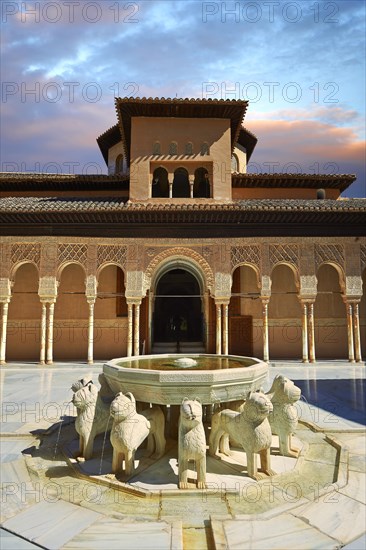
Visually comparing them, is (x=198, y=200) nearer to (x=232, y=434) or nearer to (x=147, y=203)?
(x=147, y=203)

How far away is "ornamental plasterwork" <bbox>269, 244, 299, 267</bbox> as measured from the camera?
13.8 metres

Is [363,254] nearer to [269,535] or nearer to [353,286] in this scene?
[353,286]

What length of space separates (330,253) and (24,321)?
12189 millimetres

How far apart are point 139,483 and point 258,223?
37.4 feet

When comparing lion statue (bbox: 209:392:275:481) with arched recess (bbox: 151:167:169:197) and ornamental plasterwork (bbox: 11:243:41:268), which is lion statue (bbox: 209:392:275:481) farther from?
arched recess (bbox: 151:167:169:197)

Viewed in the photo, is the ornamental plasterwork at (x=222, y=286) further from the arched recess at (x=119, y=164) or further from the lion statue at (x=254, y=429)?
the lion statue at (x=254, y=429)

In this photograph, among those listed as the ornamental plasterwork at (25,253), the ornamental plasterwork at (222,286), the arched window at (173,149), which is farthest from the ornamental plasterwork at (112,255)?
the arched window at (173,149)

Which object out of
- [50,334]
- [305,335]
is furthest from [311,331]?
[50,334]

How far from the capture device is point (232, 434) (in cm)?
397

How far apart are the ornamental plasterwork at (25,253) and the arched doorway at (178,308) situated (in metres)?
7.37

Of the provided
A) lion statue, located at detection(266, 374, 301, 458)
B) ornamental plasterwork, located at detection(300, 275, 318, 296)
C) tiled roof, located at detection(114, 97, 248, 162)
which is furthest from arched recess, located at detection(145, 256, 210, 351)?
lion statue, located at detection(266, 374, 301, 458)

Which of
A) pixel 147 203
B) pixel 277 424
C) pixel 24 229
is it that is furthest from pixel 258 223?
pixel 277 424

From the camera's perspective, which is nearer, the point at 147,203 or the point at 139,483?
the point at 139,483

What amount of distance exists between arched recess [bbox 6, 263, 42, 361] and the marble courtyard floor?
10.7 m
